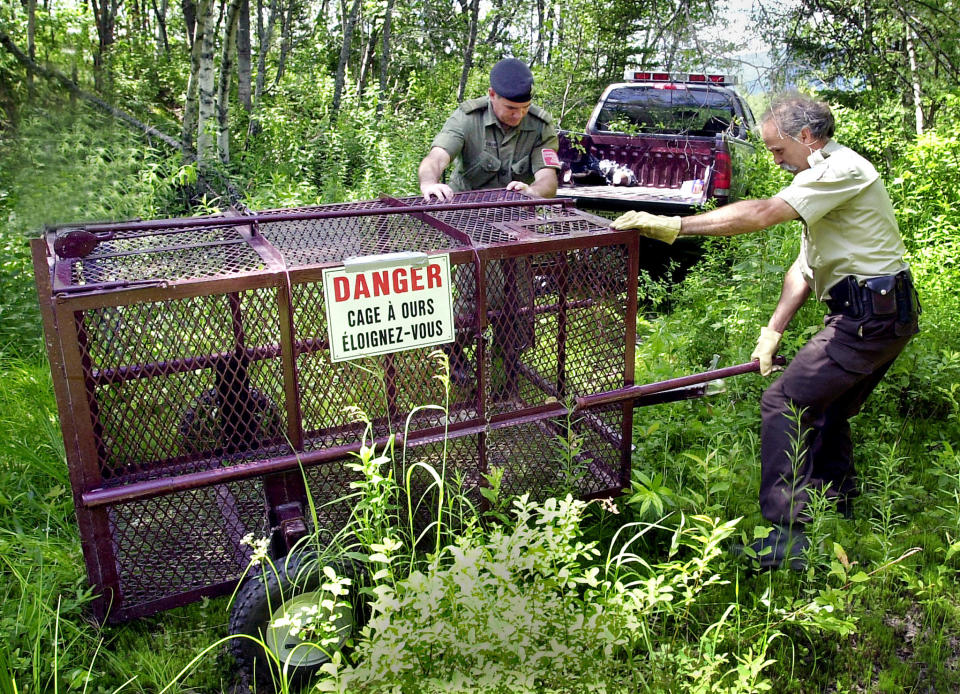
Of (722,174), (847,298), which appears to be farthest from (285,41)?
(847,298)

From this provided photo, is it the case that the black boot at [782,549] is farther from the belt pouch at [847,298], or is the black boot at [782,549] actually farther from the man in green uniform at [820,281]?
the belt pouch at [847,298]

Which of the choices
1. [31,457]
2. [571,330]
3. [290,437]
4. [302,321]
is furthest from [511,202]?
[31,457]

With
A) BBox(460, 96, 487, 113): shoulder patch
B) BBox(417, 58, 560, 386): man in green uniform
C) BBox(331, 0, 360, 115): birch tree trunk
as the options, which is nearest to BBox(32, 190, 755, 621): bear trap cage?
BBox(417, 58, 560, 386): man in green uniform

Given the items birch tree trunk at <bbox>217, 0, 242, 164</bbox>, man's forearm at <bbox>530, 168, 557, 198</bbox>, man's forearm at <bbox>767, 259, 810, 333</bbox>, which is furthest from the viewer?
birch tree trunk at <bbox>217, 0, 242, 164</bbox>

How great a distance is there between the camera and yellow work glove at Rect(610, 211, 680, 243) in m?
3.22

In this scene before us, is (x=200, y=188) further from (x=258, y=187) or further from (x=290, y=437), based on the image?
(x=290, y=437)

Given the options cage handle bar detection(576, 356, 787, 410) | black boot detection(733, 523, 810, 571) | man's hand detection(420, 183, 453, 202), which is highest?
man's hand detection(420, 183, 453, 202)

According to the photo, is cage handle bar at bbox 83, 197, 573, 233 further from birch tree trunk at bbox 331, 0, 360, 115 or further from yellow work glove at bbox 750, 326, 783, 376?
birch tree trunk at bbox 331, 0, 360, 115

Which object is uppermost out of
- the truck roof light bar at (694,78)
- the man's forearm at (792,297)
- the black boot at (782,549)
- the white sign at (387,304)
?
the truck roof light bar at (694,78)

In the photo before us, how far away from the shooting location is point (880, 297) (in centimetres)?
350

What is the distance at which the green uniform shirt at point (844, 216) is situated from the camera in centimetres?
344

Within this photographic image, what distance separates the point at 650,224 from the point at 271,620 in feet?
6.82

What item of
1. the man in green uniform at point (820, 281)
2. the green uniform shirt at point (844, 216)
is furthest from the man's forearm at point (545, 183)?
the green uniform shirt at point (844, 216)

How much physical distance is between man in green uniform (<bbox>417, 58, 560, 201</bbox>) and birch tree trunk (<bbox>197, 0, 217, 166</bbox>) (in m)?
3.79
